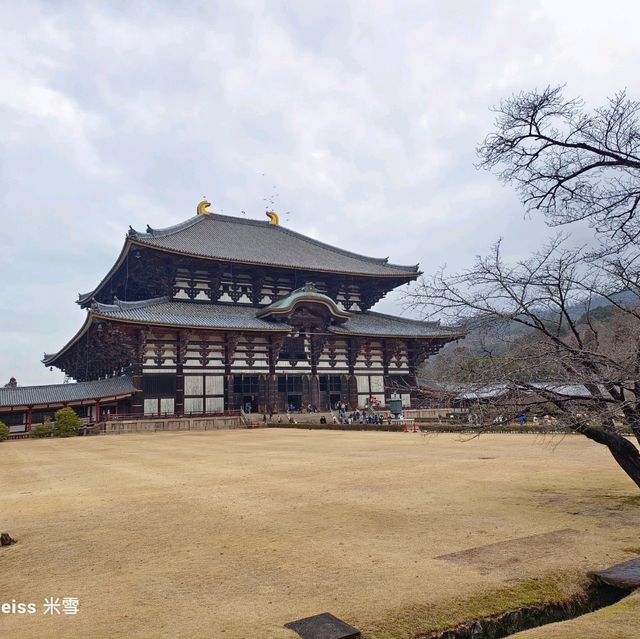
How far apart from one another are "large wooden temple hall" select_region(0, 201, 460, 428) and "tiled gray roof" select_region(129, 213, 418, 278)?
0.14 meters

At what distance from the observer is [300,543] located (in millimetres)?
6066

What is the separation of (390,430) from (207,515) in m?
19.7

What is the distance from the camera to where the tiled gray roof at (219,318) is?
29.1 m

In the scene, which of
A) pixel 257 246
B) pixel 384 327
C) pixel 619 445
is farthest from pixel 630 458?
pixel 257 246

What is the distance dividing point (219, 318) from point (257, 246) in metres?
10.3

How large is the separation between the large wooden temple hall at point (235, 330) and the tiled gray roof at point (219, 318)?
0.09 meters

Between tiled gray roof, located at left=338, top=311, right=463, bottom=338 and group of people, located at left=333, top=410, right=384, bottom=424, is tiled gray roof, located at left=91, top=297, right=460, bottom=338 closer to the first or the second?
tiled gray roof, located at left=338, top=311, right=463, bottom=338

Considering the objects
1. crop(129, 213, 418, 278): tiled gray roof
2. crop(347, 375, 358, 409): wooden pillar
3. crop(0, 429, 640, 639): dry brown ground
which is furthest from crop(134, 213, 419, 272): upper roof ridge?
crop(0, 429, 640, 639): dry brown ground

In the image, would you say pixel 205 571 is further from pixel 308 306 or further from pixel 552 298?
pixel 308 306

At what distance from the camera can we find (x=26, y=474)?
12.7 metres

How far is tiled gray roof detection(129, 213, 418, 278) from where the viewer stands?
117ft

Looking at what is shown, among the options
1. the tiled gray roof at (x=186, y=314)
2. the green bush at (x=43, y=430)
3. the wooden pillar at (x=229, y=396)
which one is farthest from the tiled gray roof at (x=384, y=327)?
the green bush at (x=43, y=430)

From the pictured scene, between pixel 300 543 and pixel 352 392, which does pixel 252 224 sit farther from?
pixel 300 543

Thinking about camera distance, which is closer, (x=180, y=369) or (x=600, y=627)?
(x=600, y=627)
